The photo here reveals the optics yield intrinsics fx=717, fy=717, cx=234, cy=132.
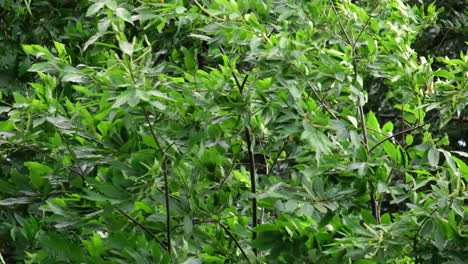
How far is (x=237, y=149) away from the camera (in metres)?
2.56

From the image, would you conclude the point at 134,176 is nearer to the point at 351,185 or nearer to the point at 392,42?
the point at 351,185

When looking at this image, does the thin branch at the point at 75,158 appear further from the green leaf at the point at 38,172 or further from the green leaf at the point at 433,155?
the green leaf at the point at 433,155

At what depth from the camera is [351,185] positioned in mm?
2348

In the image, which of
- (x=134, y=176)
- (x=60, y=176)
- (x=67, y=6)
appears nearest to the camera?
(x=134, y=176)

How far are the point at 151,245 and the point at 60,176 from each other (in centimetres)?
48

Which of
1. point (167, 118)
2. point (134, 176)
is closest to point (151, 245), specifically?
point (134, 176)

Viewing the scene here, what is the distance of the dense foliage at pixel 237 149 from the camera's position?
2.10 m

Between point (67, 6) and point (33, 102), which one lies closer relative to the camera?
point (33, 102)

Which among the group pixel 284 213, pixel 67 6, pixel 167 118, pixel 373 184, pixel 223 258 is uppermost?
pixel 167 118

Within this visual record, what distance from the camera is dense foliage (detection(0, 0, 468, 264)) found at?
2.10 metres

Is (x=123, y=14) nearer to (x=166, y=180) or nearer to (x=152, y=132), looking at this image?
(x=152, y=132)

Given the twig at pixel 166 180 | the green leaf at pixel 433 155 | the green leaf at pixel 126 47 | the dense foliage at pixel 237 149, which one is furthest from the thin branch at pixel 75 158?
the green leaf at pixel 433 155

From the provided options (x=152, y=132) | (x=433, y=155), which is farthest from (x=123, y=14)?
(x=433, y=155)

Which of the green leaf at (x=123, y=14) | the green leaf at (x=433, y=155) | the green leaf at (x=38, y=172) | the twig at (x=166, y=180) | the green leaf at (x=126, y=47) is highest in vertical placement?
the green leaf at (x=123, y=14)
